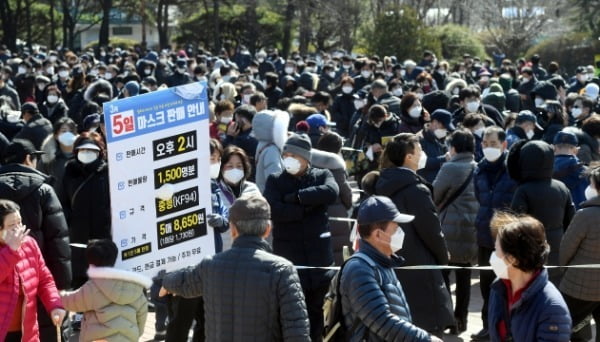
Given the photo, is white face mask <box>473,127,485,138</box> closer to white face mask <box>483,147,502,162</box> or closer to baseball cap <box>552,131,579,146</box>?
baseball cap <box>552,131,579,146</box>

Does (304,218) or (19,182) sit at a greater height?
(19,182)

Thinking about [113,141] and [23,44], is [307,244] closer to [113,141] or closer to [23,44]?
[113,141]

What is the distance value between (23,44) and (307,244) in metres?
43.0

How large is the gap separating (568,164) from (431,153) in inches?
68.0

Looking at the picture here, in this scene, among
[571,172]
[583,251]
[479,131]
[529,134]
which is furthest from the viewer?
[529,134]

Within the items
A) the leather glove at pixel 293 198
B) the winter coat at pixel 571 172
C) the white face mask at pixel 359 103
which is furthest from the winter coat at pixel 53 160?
the white face mask at pixel 359 103

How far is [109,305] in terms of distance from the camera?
22.3 feet

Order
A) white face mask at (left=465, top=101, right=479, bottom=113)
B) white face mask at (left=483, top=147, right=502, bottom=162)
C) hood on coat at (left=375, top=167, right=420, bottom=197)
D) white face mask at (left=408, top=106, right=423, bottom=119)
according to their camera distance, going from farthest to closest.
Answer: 1. white face mask at (left=465, top=101, right=479, bottom=113)
2. white face mask at (left=408, top=106, right=423, bottom=119)
3. white face mask at (left=483, top=147, right=502, bottom=162)
4. hood on coat at (left=375, top=167, right=420, bottom=197)

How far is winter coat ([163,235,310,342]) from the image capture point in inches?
215

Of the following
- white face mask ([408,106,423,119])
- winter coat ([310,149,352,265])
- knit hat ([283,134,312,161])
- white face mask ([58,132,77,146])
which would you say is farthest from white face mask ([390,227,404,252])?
white face mask ([408,106,423,119])

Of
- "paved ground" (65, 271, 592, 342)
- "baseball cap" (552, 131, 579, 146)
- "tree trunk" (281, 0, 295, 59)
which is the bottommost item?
"paved ground" (65, 271, 592, 342)

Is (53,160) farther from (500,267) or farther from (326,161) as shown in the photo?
(500,267)

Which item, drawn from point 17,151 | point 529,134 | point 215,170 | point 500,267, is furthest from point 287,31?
point 500,267

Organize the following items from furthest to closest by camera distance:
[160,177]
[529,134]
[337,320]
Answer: [529,134]
[160,177]
[337,320]
